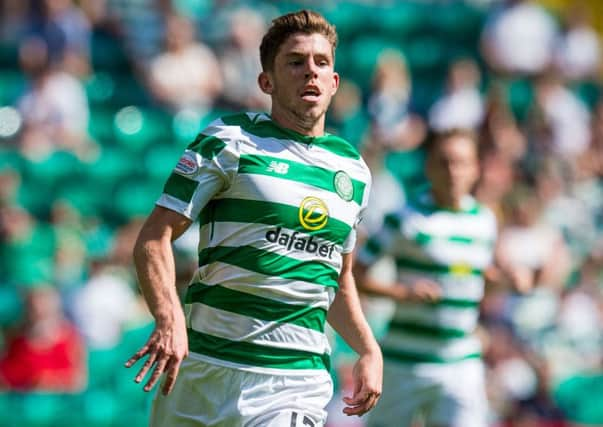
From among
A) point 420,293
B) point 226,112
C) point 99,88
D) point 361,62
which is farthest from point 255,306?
point 361,62

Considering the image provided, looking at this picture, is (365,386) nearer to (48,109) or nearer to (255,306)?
(255,306)

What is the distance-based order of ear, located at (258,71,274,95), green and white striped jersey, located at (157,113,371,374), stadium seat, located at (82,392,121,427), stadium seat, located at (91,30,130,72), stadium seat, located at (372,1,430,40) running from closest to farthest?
green and white striped jersey, located at (157,113,371,374) → ear, located at (258,71,274,95) → stadium seat, located at (82,392,121,427) → stadium seat, located at (91,30,130,72) → stadium seat, located at (372,1,430,40)

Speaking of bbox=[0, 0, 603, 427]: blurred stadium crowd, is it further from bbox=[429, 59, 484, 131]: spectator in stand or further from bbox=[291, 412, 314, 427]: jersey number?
bbox=[291, 412, 314, 427]: jersey number

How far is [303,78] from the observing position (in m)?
4.32

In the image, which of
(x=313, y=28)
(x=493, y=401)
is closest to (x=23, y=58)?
(x=493, y=401)

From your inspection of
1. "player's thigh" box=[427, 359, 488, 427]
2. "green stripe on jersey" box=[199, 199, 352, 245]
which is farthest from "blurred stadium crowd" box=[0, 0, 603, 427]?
"green stripe on jersey" box=[199, 199, 352, 245]

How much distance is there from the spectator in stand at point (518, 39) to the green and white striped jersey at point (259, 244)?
8314 mm

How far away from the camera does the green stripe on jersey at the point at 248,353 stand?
166 inches

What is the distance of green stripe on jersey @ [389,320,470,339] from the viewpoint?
6488 mm

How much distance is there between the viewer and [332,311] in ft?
15.0

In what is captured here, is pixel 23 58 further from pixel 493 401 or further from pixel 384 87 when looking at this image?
pixel 493 401

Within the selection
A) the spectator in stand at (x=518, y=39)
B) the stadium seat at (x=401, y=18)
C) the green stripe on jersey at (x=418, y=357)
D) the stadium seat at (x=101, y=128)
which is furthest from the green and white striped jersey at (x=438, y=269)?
the stadium seat at (x=401, y=18)

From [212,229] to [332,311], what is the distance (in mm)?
603

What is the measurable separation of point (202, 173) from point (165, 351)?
686 millimetres
